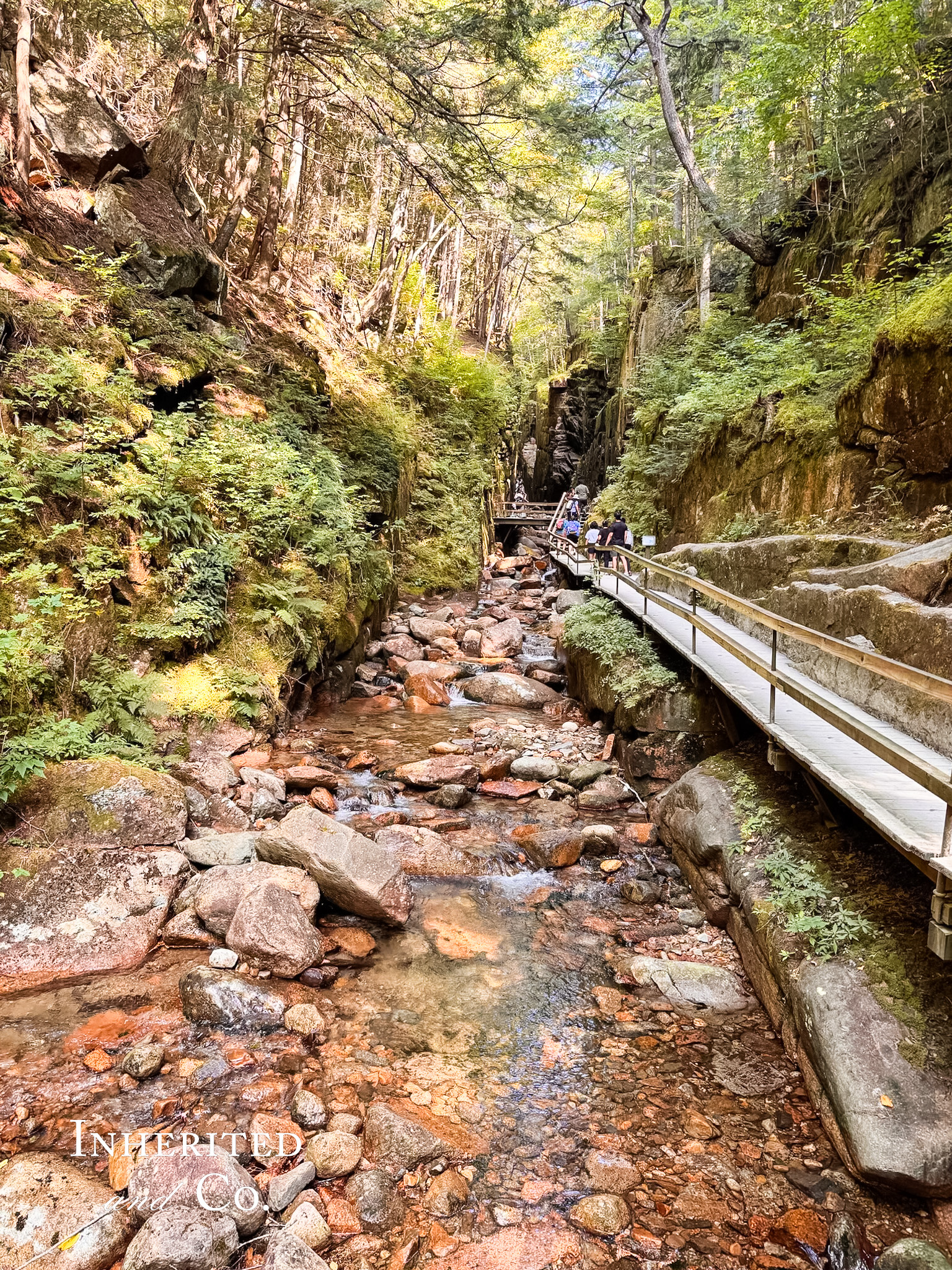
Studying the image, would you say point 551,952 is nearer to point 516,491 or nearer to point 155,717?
point 155,717

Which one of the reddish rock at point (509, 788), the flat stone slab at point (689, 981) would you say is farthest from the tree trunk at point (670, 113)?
the flat stone slab at point (689, 981)

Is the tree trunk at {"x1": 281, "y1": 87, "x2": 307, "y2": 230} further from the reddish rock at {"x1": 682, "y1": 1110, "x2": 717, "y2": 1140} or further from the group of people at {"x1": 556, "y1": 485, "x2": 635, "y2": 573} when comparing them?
the reddish rock at {"x1": 682, "y1": 1110, "x2": 717, "y2": 1140}

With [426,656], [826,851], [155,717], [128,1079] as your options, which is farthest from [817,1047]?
[426,656]

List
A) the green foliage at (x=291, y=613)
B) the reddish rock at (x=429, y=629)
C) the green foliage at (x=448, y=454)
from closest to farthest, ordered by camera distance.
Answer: the green foliage at (x=291, y=613), the reddish rock at (x=429, y=629), the green foliage at (x=448, y=454)

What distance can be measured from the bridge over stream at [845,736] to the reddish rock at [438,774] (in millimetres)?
3351

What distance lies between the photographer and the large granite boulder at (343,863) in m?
6.02

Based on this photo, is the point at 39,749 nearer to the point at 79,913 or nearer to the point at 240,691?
the point at 79,913

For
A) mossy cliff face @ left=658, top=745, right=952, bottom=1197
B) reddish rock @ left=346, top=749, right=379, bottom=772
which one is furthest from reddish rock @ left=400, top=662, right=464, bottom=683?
mossy cliff face @ left=658, top=745, right=952, bottom=1197

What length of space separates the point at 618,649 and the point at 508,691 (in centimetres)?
277

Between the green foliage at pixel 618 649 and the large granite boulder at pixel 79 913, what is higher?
the green foliage at pixel 618 649

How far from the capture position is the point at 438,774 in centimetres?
914

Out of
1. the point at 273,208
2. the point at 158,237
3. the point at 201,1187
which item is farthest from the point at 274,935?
the point at 273,208

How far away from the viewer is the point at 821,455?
31.8 feet

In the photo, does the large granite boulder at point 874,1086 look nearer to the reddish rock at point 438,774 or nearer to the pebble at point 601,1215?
the pebble at point 601,1215
